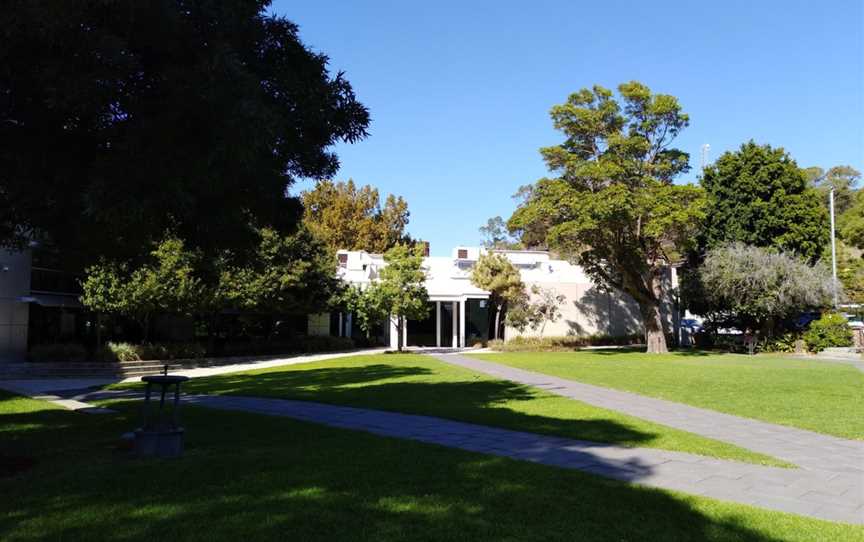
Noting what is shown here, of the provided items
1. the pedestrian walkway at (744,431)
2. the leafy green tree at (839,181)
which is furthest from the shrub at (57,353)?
the leafy green tree at (839,181)

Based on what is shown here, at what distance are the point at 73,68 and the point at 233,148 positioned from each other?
1.58m

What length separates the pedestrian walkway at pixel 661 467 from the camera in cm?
521

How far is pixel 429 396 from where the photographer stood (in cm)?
1220

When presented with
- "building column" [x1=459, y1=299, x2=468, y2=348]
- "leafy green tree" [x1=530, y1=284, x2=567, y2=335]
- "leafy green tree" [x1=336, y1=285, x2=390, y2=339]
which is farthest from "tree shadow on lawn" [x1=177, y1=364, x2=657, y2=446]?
"leafy green tree" [x1=530, y1=284, x2=567, y2=335]

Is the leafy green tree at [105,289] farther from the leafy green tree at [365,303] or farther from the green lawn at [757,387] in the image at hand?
the green lawn at [757,387]

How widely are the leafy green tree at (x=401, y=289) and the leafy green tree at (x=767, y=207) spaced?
564 inches

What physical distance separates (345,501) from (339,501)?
0.05 metres

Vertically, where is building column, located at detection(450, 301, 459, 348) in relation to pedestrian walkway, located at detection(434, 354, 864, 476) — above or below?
above

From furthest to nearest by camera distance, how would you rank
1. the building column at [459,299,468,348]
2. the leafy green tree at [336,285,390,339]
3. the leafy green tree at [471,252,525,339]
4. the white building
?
the white building
the building column at [459,299,468,348]
the leafy green tree at [471,252,525,339]
the leafy green tree at [336,285,390,339]

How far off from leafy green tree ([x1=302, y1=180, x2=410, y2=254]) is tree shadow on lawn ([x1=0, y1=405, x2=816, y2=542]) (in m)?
39.8

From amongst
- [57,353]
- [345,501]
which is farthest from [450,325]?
[345,501]

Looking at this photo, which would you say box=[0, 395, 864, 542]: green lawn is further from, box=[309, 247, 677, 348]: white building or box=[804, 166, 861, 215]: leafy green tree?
box=[804, 166, 861, 215]: leafy green tree

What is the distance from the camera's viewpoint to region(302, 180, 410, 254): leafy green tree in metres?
46.7

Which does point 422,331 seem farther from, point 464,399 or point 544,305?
point 464,399
